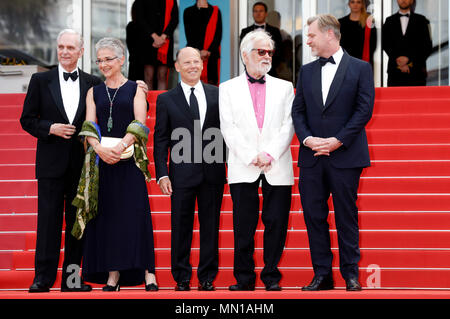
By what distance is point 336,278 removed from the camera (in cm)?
563

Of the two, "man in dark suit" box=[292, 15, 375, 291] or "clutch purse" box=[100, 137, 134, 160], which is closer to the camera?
"man in dark suit" box=[292, 15, 375, 291]

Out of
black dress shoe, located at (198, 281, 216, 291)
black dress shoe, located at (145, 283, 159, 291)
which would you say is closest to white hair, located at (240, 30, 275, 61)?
black dress shoe, located at (198, 281, 216, 291)

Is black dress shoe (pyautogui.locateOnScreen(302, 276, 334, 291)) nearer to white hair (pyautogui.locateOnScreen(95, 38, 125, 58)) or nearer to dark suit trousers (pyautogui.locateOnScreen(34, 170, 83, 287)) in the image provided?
dark suit trousers (pyautogui.locateOnScreen(34, 170, 83, 287))

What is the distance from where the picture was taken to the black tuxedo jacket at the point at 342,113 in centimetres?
468

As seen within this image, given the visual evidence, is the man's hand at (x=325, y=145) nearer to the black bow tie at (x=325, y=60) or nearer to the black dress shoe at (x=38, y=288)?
the black bow tie at (x=325, y=60)

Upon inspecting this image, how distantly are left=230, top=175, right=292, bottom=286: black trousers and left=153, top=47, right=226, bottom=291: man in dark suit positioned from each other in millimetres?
169

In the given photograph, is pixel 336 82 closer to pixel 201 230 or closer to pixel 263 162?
pixel 263 162

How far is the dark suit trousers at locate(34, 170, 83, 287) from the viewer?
5.00m

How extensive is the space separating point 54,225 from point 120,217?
483 mm

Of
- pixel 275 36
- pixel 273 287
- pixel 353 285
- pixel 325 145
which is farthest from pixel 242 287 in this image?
pixel 275 36

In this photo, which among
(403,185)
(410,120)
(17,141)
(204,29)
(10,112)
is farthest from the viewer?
(204,29)

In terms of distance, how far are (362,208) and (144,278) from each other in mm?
2338

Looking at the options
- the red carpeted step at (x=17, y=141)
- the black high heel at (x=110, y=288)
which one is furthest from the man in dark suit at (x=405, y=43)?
the black high heel at (x=110, y=288)

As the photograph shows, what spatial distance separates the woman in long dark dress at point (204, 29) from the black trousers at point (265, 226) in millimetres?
5423
